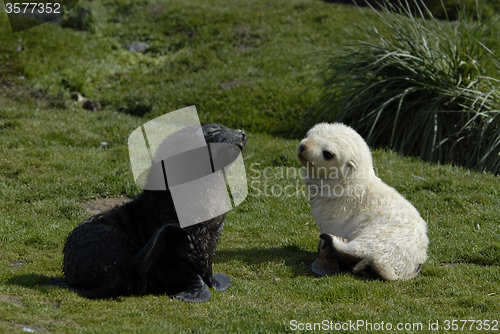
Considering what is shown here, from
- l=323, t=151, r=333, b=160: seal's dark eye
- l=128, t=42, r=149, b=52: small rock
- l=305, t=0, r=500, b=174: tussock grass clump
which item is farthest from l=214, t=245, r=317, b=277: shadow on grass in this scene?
l=128, t=42, r=149, b=52: small rock

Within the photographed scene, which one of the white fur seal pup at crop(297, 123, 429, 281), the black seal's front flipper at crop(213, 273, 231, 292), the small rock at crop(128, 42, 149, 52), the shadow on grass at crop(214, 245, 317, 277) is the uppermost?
the white fur seal pup at crop(297, 123, 429, 281)

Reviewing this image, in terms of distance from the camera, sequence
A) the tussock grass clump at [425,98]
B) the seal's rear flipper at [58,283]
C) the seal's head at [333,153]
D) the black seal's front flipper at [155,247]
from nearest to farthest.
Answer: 1. the black seal's front flipper at [155,247]
2. the seal's rear flipper at [58,283]
3. the seal's head at [333,153]
4. the tussock grass clump at [425,98]

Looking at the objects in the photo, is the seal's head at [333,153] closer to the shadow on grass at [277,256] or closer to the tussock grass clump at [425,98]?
the shadow on grass at [277,256]

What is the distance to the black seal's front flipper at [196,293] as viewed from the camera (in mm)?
4410

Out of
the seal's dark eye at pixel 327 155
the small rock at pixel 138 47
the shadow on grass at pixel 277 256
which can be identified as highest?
the seal's dark eye at pixel 327 155

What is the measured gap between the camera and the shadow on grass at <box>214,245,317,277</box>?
5564 millimetres

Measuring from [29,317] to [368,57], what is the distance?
313 inches

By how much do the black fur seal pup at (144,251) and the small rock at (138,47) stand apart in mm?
11551

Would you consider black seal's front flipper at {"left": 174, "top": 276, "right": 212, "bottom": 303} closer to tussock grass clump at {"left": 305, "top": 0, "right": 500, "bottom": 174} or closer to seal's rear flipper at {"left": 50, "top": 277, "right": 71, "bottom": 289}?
seal's rear flipper at {"left": 50, "top": 277, "right": 71, "bottom": 289}

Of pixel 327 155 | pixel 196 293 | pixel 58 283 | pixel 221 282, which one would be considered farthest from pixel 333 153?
pixel 58 283

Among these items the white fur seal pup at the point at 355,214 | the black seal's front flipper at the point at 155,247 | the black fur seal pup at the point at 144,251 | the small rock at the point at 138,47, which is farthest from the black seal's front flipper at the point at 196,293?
the small rock at the point at 138,47

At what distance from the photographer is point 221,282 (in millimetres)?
4910

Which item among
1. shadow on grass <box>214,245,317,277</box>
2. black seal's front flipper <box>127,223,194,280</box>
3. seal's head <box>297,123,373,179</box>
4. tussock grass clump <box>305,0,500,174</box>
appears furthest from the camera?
tussock grass clump <box>305,0,500,174</box>

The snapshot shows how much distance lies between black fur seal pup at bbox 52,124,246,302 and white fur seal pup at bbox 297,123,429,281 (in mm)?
1062
